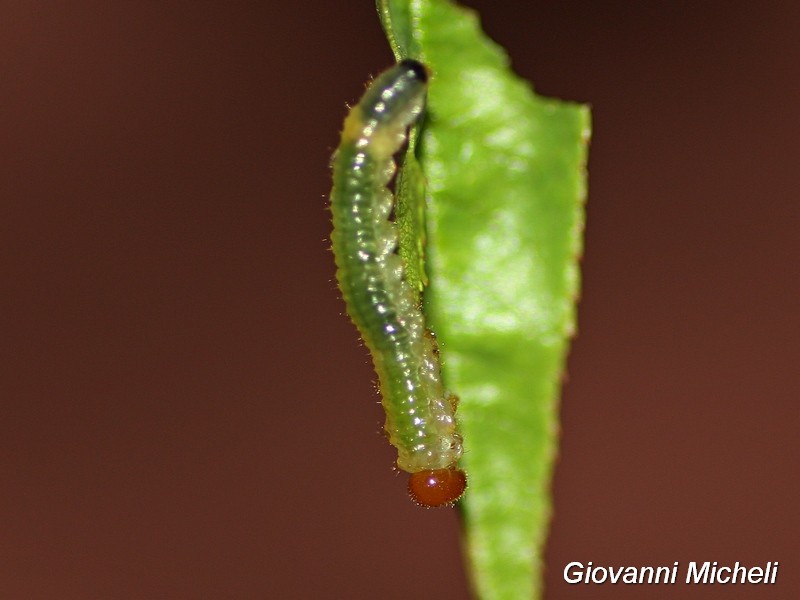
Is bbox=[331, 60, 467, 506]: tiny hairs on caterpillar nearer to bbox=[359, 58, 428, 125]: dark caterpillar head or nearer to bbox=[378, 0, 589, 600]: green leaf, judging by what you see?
bbox=[359, 58, 428, 125]: dark caterpillar head

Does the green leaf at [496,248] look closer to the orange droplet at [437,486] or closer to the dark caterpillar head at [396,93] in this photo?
the dark caterpillar head at [396,93]

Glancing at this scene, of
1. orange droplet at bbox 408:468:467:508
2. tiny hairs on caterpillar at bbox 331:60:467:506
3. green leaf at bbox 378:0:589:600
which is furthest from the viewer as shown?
orange droplet at bbox 408:468:467:508

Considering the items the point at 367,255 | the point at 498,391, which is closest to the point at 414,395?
the point at 367,255

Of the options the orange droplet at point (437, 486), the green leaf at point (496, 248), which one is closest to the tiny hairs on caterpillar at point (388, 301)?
the orange droplet at point (437, 486)

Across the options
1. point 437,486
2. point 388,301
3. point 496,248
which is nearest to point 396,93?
point 496,248

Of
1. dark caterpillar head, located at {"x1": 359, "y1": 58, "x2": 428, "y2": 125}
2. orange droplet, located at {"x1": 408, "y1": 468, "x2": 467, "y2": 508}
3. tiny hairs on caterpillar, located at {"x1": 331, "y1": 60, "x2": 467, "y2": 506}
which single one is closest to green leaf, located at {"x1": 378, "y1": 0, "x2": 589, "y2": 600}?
dark caterpillar head, located at {"x1": 359, "y1": 58, "x2": 428, "y2": 125}

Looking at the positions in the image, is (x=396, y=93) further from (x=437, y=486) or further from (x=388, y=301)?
(x=437, y=486)

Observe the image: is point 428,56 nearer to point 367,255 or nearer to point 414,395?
point 367,255
